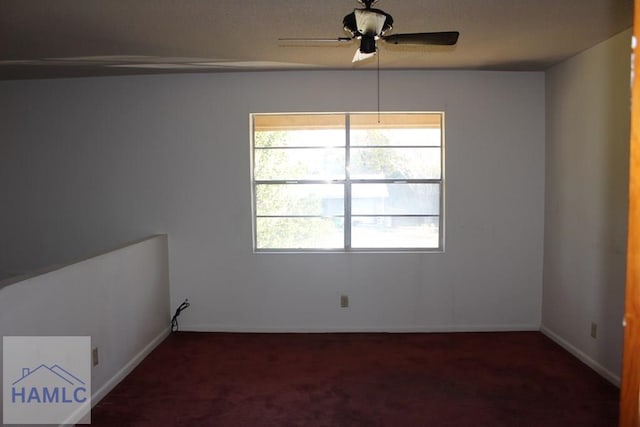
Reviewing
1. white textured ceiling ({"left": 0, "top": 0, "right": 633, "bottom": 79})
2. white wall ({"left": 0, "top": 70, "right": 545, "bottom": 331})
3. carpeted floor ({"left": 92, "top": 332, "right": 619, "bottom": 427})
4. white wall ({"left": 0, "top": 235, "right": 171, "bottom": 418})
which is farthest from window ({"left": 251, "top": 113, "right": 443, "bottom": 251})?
white wall ({"left": 0, "top": 235, "right": 171, "bottom": 418})

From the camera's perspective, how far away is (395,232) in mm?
4168

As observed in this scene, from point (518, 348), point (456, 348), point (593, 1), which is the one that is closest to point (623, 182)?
point (593, 1)

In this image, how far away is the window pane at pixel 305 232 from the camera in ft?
13.7

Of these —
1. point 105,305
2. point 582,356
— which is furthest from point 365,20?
point 582,356

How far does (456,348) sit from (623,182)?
1.91 metres

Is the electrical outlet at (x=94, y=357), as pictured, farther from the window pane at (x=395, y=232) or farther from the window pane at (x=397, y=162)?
the window pane at (x=397, y=162)

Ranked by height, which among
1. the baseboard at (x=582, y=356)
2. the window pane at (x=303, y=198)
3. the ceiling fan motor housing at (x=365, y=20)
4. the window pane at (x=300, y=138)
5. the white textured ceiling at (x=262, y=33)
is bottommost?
the baseboard at (x=582, y=356)

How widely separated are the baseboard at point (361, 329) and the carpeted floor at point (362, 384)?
122 millimetres

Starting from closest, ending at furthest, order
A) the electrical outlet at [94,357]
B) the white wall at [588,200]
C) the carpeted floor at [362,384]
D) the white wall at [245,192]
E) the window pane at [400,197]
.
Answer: the carpeted floor at [362,384] < the electrical outlet at [94,357] < the white wall at [588,200] < the white wall at [245,192] < the window pane at [400,197]

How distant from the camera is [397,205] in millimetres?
4148

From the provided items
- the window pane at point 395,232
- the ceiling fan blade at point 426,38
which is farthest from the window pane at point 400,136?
the ceiling fan blade at point 426,38

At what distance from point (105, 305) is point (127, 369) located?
2.11 ft

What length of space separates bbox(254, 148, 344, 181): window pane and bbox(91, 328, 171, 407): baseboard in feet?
6.04

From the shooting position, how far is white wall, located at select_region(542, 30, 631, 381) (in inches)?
118
